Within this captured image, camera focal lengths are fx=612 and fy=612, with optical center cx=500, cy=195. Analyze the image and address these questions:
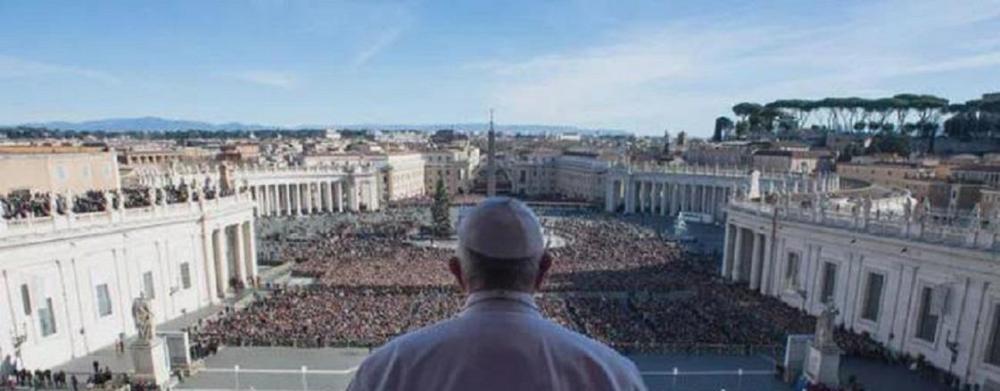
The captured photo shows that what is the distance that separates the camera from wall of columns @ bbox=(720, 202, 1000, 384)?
2517 centimetres

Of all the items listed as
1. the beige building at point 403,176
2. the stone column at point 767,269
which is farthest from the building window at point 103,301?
the beige building at point 403,176

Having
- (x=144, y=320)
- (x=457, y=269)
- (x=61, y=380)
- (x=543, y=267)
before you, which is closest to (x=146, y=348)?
Answer: (x=144, y=320)

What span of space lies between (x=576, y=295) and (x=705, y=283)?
9.38 meters

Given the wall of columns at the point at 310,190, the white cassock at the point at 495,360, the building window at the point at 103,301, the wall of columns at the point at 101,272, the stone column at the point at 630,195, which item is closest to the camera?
the white cassock at the point at 495,360

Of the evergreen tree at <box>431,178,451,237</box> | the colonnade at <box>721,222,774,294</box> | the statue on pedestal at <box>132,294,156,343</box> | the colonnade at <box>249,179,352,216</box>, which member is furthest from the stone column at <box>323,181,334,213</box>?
the statue on pedestal at <box>132,294,156,343</box>

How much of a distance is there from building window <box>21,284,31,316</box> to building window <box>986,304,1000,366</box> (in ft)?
133

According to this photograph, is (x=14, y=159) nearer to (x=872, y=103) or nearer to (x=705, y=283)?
(x=705, y=283)

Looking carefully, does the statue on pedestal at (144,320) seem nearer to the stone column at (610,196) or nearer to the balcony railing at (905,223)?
the balcony railing at (905,223)

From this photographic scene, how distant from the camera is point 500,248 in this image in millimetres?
2273

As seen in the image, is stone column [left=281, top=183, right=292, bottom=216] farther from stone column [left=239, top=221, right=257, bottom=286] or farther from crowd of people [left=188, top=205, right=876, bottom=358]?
stone column [left=239, top=221, right=257, bottom=286]

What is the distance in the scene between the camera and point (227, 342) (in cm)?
2836

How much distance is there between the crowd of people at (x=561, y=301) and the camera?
93.2ft

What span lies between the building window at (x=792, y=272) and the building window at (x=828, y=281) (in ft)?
5.96

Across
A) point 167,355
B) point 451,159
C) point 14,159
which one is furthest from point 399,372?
point 451,159
